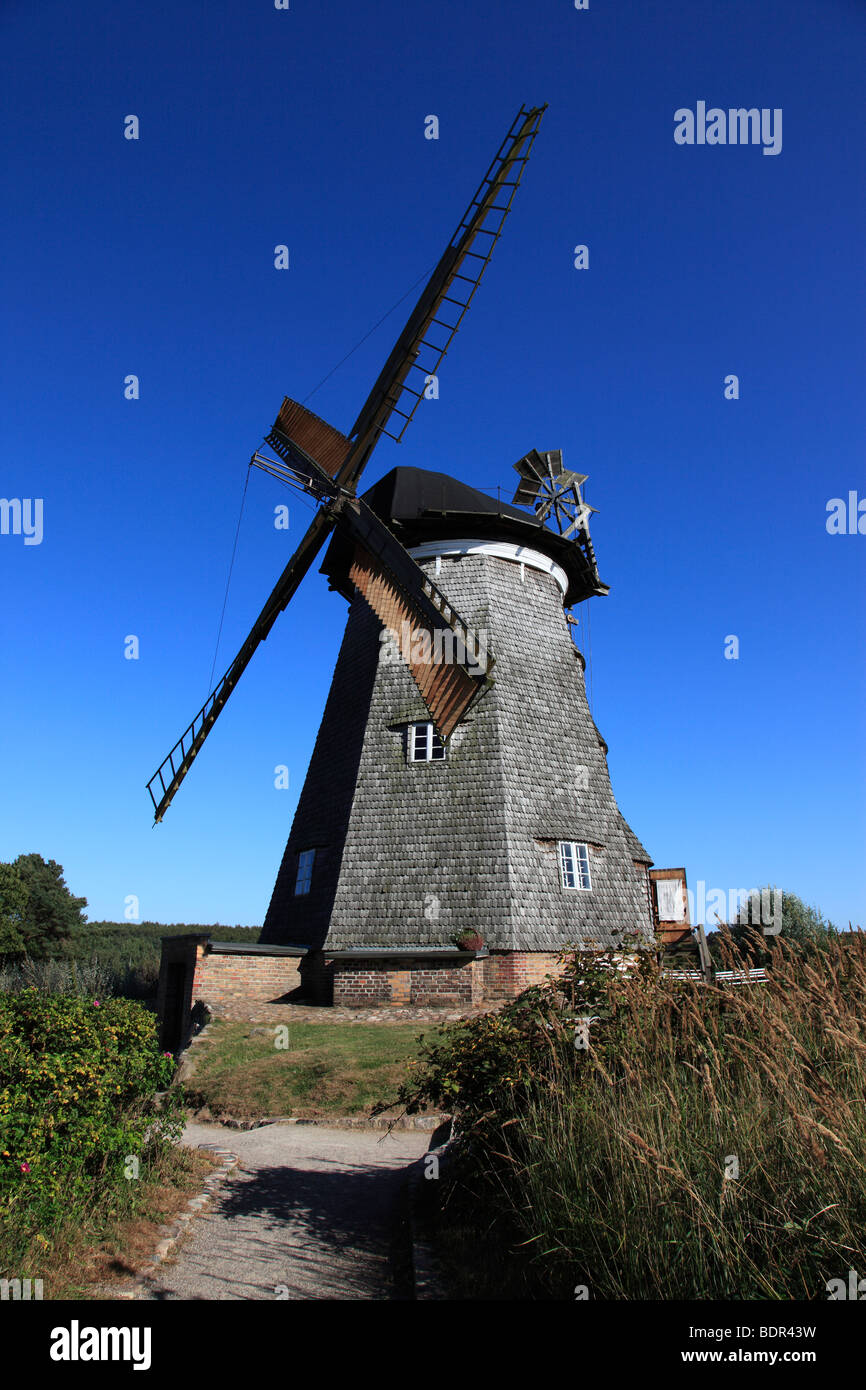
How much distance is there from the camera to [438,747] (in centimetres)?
1756

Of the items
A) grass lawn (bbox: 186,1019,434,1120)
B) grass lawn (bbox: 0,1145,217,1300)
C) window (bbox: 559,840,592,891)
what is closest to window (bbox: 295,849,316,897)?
grass lawn (bbox: 186,1019,434,1120)

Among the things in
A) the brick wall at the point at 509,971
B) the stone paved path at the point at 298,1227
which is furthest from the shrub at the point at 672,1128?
the brick wall at the point at 509,971

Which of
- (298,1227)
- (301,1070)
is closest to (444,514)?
(301,1070)

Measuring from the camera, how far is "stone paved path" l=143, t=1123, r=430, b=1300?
5.05m

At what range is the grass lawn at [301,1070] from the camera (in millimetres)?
10672

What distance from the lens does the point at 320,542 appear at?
63.7ft

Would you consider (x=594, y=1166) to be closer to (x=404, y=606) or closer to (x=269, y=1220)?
(x=269, y=1220)

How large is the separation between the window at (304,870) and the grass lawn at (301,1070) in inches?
174

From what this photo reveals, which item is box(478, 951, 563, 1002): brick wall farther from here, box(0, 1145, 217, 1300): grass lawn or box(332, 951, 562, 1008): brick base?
box(0, 1145, 217, 1300): grass lawn

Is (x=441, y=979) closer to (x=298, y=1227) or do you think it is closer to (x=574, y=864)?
(x=574, y=864)
